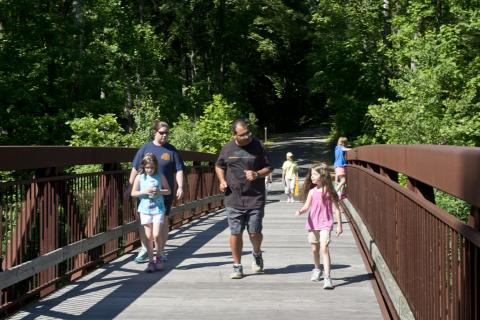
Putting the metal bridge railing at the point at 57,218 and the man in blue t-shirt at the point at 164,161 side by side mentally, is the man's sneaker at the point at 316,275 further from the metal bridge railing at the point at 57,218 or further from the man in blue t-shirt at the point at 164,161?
the metal bridge railing at the point at 57,218

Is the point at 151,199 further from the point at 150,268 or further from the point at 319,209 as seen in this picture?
the point at 319,209

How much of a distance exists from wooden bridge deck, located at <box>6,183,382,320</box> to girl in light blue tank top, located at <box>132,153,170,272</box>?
1.08 feet

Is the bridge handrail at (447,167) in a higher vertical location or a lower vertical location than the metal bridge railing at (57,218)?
higher

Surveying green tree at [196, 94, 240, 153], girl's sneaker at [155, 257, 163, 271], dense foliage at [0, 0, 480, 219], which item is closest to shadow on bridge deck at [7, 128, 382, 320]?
girl's sneaker at [155, 257, 163, 271]

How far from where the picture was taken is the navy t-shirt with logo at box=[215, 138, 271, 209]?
26.0 feet

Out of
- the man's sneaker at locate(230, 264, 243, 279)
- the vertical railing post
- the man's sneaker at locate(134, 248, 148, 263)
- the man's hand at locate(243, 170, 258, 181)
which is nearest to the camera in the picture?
the vertical railing post

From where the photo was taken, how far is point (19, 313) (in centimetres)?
577

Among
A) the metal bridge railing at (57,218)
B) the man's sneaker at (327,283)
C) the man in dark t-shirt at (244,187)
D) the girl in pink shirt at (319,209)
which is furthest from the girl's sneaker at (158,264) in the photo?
the man's sneaker at (327,283)

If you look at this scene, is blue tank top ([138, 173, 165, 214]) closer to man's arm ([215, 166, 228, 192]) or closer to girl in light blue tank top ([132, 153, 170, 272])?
girl in light blue tank top ([132, 153, 170, 272])

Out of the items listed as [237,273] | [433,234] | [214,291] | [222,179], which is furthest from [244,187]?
[433,234]

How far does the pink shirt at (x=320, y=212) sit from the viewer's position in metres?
7.31

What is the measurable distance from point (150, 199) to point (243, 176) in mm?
Answer: 1090

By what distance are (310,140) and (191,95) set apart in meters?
18.3

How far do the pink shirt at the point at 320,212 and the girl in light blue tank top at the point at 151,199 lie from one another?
1.76 meters
